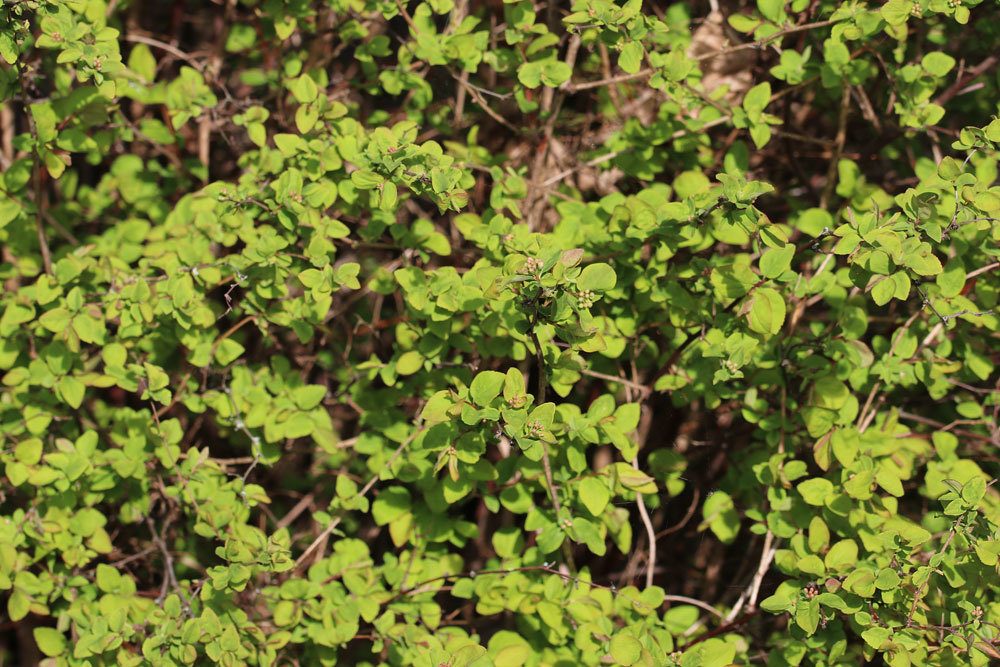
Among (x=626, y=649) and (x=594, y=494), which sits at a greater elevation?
(x=594, y=494)

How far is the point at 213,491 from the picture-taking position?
2.55m

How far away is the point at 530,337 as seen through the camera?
221 centimetres

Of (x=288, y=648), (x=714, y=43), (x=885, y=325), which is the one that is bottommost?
(x=288, y=648)

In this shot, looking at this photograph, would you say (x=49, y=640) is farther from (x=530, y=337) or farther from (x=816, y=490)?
(x=816, y=490)

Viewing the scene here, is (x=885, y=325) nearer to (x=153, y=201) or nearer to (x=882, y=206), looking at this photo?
(x=882, y=206)

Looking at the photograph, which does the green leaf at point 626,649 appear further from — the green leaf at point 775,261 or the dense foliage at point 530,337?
the green leaf at point 775,261

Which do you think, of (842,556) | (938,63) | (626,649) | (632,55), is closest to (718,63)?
(938,63)

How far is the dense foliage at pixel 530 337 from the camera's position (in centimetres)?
222

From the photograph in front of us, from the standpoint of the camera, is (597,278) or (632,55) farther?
(632,55)

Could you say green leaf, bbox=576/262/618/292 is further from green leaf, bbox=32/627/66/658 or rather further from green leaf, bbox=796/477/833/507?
green leaf, bbox=32/627/66/658

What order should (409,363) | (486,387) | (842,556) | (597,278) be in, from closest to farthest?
(597,278), (486,387), (842,556), (409,363)

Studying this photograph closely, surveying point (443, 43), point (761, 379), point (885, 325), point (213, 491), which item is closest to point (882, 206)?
point (885, 325)

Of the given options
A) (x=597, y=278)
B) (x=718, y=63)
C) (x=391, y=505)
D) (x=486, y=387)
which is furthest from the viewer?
(x=718, y=63)

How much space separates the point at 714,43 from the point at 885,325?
1095mm
